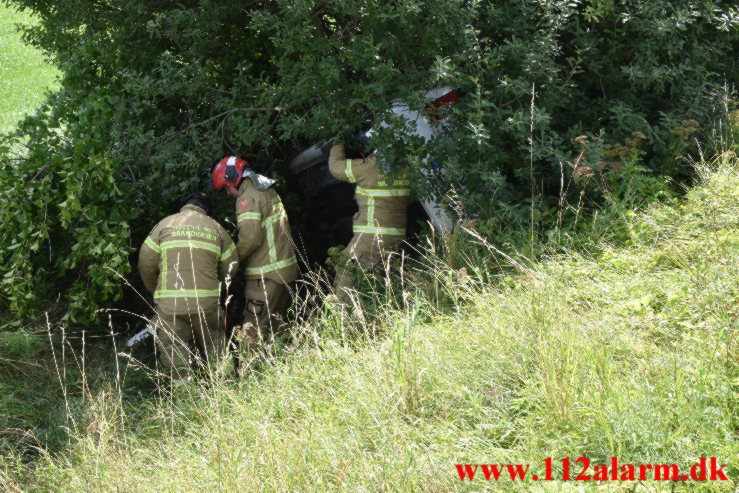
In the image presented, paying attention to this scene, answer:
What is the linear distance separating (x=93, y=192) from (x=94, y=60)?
1800 millimetres

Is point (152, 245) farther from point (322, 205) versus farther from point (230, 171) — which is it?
point (322, 205)

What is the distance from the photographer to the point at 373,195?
661 cm

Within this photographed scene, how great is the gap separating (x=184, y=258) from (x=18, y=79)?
14.0 m

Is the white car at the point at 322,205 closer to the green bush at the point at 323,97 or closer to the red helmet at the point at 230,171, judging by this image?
the green bush at the point at 323,97

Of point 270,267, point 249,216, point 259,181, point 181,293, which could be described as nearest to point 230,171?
point 259,181

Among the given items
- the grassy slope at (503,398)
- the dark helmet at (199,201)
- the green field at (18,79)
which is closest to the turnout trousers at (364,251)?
the dark helmet at (199,201)

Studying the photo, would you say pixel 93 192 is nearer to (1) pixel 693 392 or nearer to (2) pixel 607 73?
(2) pixel 607 73

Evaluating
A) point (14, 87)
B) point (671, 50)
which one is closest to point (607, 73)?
point (671, 50)

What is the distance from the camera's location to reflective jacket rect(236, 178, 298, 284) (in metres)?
6.79

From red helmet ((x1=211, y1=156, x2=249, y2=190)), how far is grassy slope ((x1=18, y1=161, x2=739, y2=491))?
2668 mm

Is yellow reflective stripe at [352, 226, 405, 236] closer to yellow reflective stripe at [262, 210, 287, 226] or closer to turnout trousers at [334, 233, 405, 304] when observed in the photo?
turnout trousers at [334, 233, 405, 304]

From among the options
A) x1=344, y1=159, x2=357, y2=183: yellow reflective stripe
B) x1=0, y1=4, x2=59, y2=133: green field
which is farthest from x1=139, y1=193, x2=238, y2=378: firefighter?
x1=0, y1=4, x2=59, y2=133: green field

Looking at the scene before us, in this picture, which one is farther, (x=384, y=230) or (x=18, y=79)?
(x=18, y=79)

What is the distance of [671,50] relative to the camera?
19.6 feet
